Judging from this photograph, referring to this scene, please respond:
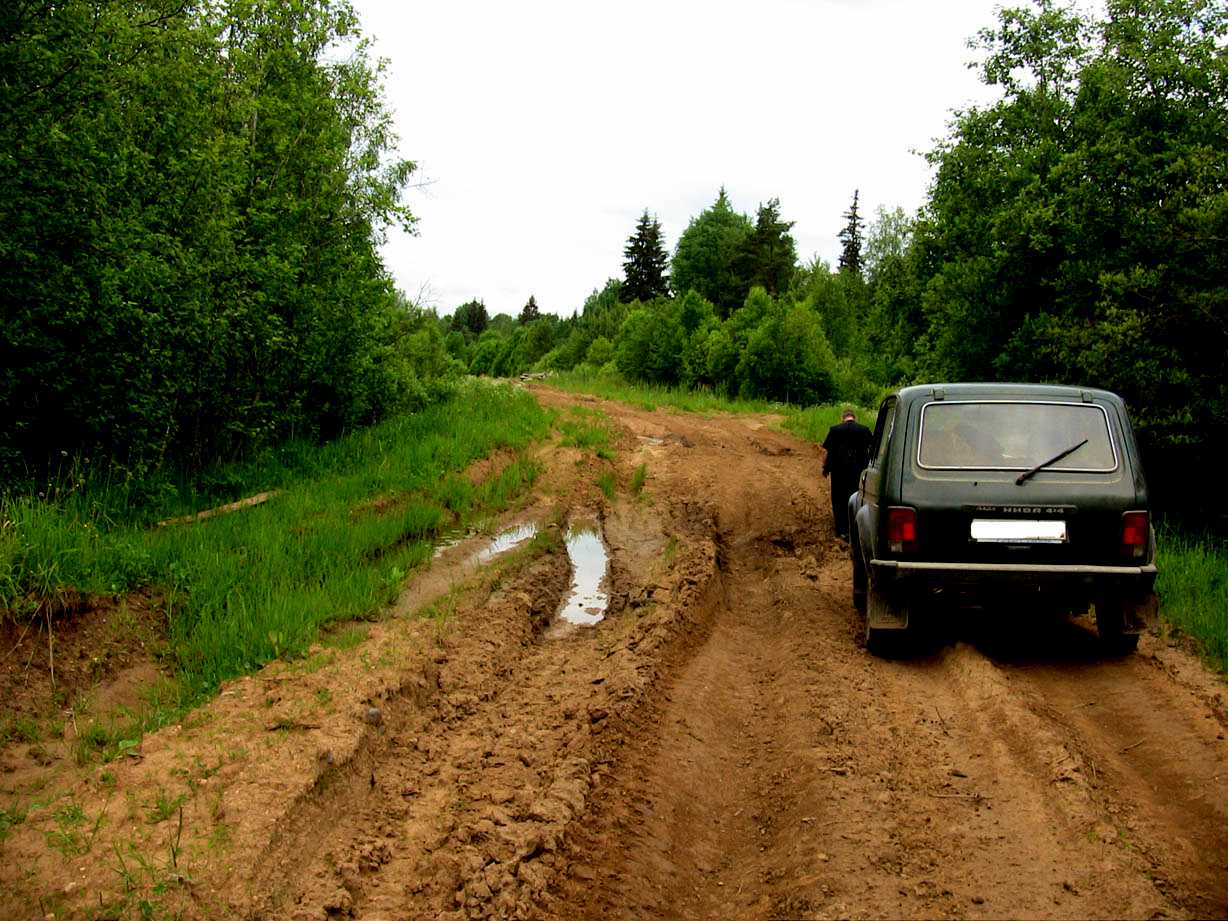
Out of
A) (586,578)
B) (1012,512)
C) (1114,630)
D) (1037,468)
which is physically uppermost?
(1037,468)

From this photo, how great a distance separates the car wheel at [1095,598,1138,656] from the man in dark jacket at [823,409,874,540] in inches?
169

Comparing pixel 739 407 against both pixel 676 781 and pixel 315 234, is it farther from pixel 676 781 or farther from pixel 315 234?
pixel 676 781

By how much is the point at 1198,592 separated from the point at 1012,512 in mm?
3130

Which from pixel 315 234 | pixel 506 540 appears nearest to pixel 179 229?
pixel 315 234

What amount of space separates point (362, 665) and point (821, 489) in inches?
374

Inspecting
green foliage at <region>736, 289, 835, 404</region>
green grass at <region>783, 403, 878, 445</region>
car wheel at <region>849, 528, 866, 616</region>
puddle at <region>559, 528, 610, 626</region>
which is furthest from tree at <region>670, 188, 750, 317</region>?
car wheel at <region>849, 528, 866, 616</region>

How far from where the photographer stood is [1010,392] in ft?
21.2

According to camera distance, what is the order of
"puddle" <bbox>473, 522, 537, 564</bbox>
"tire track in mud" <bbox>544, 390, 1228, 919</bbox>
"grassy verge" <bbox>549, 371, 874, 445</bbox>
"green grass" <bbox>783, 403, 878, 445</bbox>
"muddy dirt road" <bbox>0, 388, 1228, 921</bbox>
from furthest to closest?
"grassy verge" <bbox>549, 371, 874, 445</bbox> < "green grass" <bbox>783, 403, 878, 445</bbox> < "puddle" <bbox>473, 522, 537, 564</bbox> < "muddy dirt road" <bbox>0, 388, 1228, 921</bbox> < "tire track in mud" <bbox>544, 390, 1228, 919</bbox>

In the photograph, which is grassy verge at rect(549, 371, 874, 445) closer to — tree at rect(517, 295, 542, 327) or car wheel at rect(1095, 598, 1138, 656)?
car wheel at rect(1095, 598, 1138, 656)

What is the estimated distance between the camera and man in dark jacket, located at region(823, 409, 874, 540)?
10.7 metres

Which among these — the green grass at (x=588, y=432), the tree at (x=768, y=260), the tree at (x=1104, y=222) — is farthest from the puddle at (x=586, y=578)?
the tree at (x=768, y=260)

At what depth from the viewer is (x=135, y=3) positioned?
10.2 meters

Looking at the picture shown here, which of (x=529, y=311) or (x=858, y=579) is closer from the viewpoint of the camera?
(x=858, y=579)

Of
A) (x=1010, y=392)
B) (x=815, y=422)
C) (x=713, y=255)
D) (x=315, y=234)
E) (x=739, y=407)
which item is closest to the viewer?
(x=1010, y=392)
